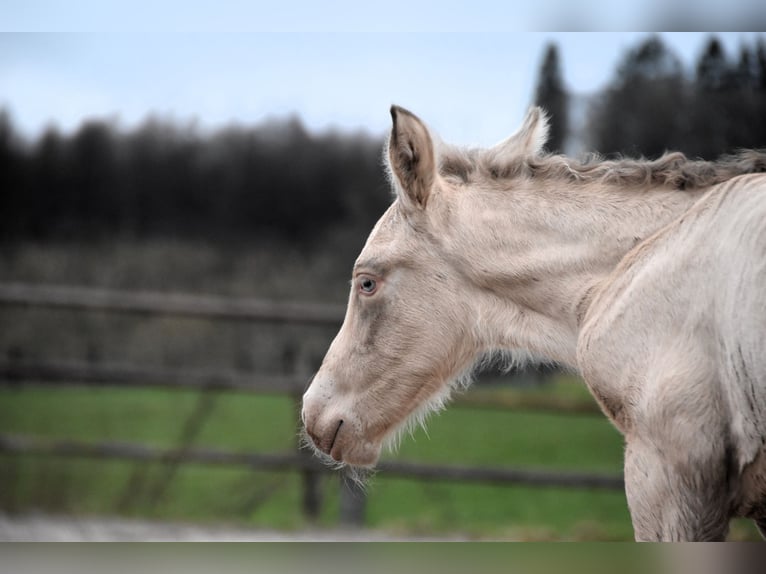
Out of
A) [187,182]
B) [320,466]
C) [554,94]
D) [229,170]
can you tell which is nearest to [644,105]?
[554,94]

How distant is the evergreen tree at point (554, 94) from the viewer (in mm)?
3422

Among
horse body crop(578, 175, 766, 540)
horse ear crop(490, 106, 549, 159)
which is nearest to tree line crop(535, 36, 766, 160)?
horse ear crop(490, 106, 549, 159)

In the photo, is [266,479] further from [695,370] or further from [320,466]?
[695,370]

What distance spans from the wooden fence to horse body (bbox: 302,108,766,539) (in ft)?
6.69

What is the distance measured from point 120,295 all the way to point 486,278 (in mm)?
2669

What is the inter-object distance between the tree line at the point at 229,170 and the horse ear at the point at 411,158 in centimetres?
222

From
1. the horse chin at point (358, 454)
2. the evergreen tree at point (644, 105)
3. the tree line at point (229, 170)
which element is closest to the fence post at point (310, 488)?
the tree line at point (229, 170)

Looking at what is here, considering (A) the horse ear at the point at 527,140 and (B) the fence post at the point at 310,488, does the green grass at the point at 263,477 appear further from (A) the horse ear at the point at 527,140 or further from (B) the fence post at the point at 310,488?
(A) the horse ear at the point at 527,140

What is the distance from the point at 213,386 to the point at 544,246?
249 centimetres

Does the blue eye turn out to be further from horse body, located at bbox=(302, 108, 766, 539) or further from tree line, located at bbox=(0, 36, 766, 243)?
tree line, located at bbox=(0, 36, 766, 243)

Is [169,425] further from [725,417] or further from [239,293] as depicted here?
[725,417]

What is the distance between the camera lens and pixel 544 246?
136 centimetres

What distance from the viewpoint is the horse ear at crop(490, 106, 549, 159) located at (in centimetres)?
145

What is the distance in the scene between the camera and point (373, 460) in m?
1.53
